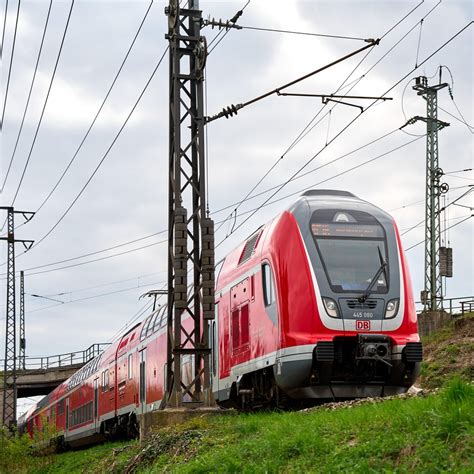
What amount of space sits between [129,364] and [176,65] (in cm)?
1454

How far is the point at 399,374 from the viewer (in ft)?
48.0

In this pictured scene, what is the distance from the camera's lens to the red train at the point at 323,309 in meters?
14.3

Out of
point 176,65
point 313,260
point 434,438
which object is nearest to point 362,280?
point 313,260

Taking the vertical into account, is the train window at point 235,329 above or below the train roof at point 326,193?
below

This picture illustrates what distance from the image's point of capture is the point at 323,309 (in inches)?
564

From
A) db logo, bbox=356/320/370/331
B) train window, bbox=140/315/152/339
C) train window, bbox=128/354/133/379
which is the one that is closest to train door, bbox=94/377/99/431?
train window, bbox=128/354/133/379

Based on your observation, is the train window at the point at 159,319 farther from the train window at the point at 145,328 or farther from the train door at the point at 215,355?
the train door at the point at 215,355

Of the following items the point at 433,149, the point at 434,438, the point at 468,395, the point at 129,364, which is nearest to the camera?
the point at 434,438

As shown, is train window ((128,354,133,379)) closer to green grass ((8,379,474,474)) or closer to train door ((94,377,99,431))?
train door ((94,377,99,431))

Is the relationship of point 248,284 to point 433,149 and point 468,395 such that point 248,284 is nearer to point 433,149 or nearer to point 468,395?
point 468,395

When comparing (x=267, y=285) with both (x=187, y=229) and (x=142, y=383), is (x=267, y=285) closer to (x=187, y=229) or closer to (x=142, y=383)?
(x=187, y=229)

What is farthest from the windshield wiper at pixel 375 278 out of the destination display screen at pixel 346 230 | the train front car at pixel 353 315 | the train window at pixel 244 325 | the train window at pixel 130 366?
the train window at pixel 130 366

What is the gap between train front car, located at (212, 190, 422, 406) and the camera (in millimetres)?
14281

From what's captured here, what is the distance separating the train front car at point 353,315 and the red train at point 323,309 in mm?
16
